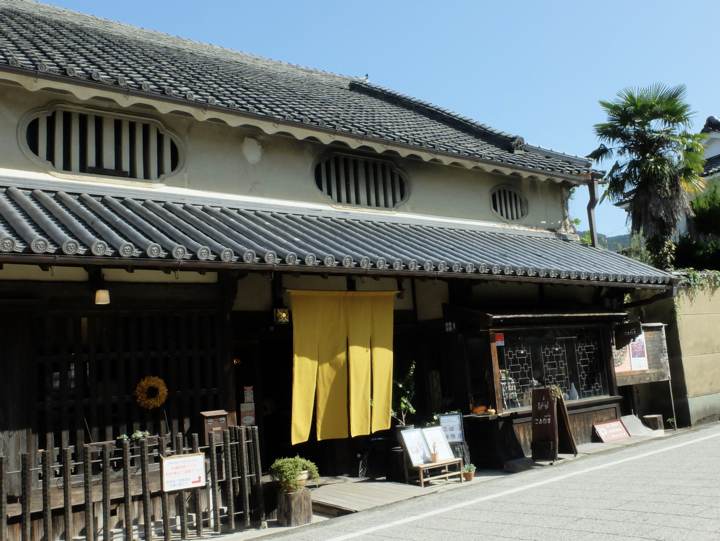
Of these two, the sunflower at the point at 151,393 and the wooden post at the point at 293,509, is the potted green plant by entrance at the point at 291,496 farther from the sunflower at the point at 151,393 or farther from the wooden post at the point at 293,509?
the sunflower at the point at 151,393

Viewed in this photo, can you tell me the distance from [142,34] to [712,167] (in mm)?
21967

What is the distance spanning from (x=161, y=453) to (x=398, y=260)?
3828 mm

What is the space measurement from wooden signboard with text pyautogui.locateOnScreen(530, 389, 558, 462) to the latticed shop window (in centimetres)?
43

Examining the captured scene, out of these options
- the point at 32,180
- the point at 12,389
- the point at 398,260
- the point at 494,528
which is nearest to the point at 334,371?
the point at 398,260

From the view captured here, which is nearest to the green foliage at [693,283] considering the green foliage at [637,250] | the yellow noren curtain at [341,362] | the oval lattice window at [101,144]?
the green foliage at [637,250]

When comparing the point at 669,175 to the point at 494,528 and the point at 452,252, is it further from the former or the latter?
the point at 494,528

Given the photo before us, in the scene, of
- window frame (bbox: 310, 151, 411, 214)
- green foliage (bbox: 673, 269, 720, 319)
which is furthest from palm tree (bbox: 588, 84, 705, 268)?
window frame (bbox: 310, 151, 411, 214)

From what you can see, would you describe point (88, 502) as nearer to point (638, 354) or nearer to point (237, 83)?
point (237, 83)

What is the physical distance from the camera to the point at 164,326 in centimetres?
788

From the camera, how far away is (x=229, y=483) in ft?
22.8

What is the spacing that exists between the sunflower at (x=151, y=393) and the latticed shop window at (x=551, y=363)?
565cm

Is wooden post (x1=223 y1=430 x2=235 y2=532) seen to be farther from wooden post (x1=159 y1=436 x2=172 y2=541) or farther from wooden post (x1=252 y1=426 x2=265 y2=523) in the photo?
wooden post (x1=159 y1=436 x2=172 y2=541)

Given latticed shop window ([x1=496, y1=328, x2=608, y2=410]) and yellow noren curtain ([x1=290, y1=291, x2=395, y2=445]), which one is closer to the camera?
yellow noren curtain ([x1=290, y1=291, x2=395, y2=445])

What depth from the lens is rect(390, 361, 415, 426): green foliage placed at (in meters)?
9.84
